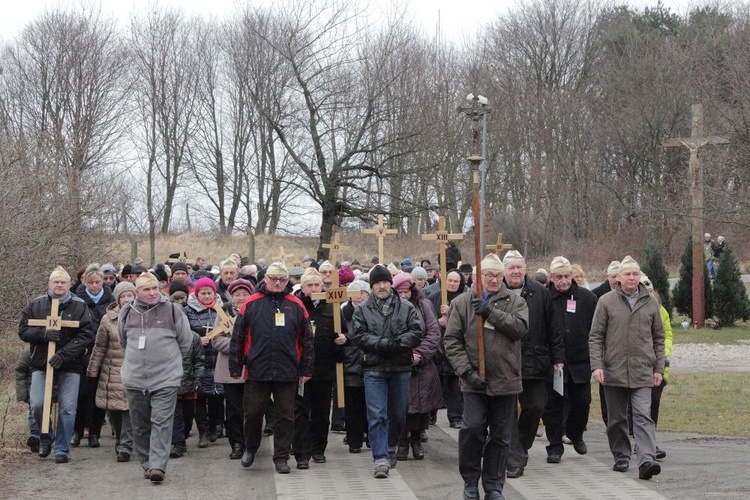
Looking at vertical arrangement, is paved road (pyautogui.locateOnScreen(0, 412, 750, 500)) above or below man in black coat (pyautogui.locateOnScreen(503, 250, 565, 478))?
below

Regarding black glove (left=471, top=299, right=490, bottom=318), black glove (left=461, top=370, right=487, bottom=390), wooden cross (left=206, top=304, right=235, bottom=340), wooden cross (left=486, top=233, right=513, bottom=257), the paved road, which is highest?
wooden cross (left=486, top=233, right=513, bottom=257)

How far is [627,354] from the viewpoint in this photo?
9562 mm

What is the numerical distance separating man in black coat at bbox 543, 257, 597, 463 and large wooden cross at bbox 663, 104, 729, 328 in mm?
13665

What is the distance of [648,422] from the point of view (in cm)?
941

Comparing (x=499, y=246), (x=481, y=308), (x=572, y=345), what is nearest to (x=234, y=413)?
(x=572, y=345)

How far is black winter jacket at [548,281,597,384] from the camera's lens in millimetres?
10531

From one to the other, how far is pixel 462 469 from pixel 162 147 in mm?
45367

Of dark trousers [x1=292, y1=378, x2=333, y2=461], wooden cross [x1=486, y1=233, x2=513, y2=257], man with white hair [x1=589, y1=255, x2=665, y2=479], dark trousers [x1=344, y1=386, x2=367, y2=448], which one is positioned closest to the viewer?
man with white hair [x1=589, y1=255, x2=665, y2=479]

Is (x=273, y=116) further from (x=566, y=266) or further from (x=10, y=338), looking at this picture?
(x=566, y=266)

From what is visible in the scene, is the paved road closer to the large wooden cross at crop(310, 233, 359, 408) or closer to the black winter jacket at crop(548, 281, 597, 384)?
the large wooden cross at crop(310, 233, 359, 408)

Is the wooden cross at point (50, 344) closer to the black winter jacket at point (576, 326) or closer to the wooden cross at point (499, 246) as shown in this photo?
the black winter jacket at point (576, 326)

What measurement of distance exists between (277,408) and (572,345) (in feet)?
9.56

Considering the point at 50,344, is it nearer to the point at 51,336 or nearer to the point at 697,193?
the point at 51,336

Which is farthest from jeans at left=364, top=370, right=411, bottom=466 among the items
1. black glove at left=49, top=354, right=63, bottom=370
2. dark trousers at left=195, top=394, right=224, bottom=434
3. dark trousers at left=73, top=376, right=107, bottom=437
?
dark trousers at left=73, top=376, right=107, bottom=437
